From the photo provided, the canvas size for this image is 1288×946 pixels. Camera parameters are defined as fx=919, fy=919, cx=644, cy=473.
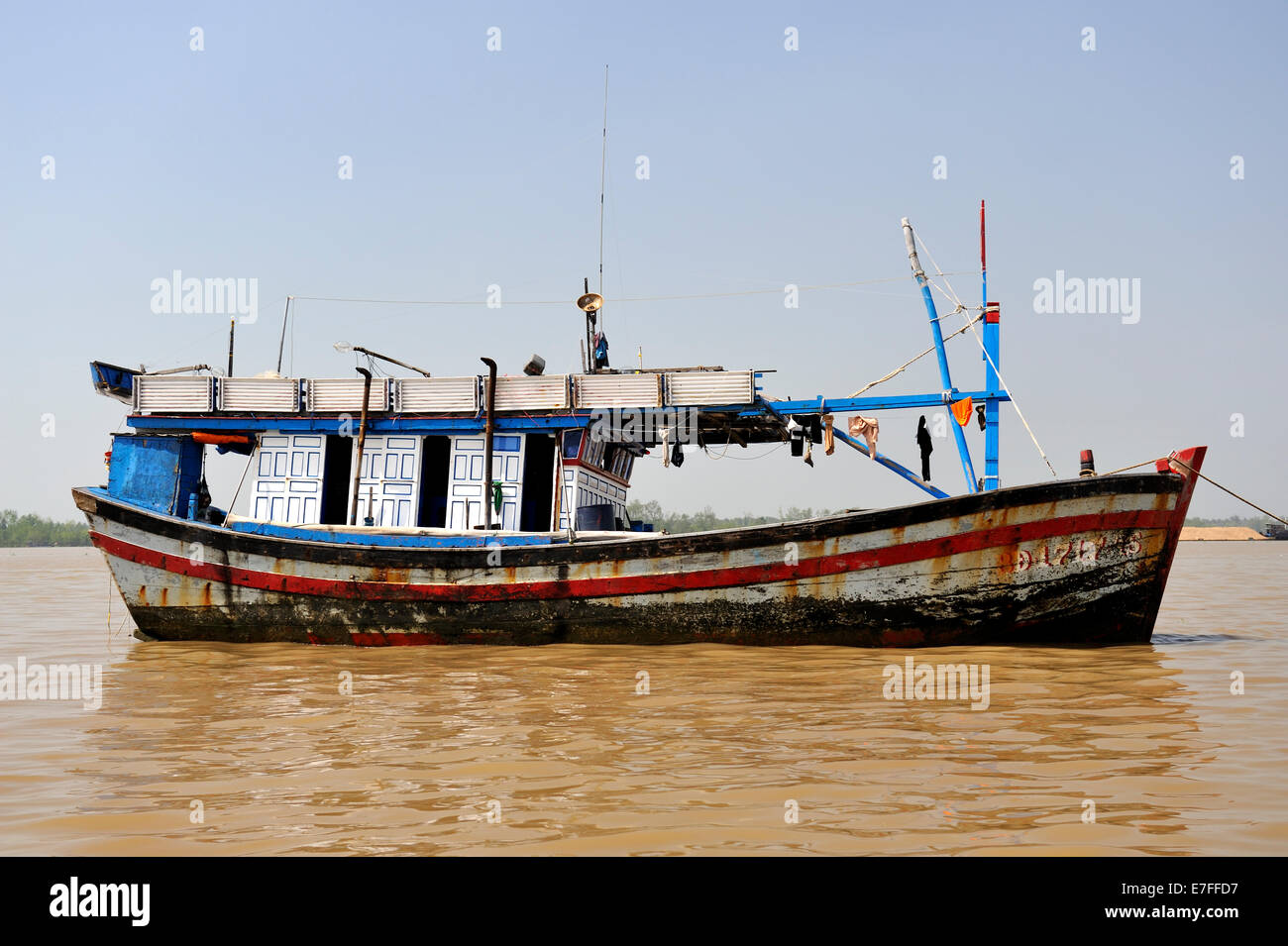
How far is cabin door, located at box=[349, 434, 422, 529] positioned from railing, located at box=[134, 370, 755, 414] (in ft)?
1.68

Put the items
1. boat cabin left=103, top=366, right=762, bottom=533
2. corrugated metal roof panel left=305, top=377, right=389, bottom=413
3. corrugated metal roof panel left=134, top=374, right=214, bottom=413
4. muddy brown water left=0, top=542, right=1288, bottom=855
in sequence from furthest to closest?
corrugated metal roof panel left=134, top=374, right=214, bottom=413 → corrugated metal roof panel left=305, top=377, right=389, bottom=413 → boat cabin left=103, top=366, right=762, bottom=533 → muddy brown water left=0, top=542, right=1288, bottom=855

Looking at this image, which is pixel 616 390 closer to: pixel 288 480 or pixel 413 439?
pixel 413 439

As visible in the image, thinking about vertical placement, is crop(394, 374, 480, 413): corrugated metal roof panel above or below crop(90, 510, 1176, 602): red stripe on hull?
above

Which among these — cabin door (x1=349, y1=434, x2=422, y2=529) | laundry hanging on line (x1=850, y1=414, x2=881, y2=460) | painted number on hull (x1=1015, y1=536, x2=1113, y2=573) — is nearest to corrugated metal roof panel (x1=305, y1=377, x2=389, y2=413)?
cabin door (x1=349, y1=434, x2=422, y2=529)

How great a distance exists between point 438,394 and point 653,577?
419cm

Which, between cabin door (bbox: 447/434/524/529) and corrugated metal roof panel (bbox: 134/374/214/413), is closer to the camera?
cabin door (bbox: 447/434/524/529)

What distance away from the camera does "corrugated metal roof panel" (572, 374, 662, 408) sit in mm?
12070

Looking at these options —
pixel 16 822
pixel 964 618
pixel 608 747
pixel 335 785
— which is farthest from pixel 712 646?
pixel 16 822

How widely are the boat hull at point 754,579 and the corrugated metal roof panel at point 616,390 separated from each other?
1.98 m

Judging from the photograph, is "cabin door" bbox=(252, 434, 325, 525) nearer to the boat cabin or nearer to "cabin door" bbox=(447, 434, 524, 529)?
the boat cabin

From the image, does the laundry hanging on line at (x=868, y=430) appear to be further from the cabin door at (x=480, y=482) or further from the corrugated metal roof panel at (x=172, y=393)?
the corrugated metal roof panel at (x=172, y=393)
